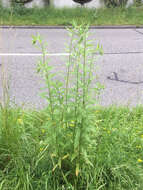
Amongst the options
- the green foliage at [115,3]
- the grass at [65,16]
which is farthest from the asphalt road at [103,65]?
the green foliage at [115,3]

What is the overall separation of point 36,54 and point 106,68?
5.39 feet

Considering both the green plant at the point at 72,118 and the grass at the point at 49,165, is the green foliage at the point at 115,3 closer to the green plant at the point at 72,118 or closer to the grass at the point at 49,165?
the grass at the point at 49,165

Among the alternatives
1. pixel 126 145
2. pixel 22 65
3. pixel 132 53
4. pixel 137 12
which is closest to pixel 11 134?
pixel 126 145

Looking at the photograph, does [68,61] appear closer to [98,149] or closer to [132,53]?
[98,149]

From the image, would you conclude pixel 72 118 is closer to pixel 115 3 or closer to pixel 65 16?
pixel 65 16

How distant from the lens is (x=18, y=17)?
1002 centimetres

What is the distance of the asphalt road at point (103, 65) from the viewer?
13.7 feet

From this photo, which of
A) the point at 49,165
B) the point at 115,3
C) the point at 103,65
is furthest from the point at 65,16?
the point at 49,165

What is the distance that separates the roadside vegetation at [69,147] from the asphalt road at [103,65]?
81cm

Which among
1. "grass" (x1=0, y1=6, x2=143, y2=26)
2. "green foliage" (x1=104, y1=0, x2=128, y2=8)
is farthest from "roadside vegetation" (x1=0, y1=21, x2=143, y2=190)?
"green foliage" (x1=104, y1=0, x2=128, y2=8)

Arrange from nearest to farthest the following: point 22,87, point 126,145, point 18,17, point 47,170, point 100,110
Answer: point 47,170
point 126,145
point 100,110
point 22,87
point 18,17

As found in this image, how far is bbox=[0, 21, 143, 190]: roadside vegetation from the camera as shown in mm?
2037

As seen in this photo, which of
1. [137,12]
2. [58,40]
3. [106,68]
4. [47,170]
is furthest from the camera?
[137,12]

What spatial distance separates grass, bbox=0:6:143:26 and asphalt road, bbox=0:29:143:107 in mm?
1012
